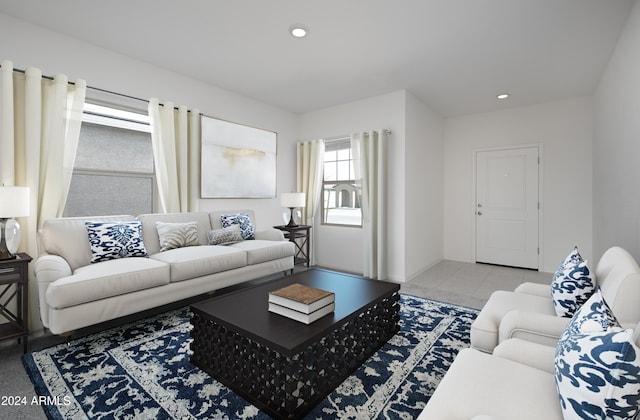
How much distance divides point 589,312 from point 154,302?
2837 mm

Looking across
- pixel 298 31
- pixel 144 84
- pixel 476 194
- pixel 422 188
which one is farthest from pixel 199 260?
pixel 476 194

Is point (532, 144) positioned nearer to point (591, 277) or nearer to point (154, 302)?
point (591, 277)

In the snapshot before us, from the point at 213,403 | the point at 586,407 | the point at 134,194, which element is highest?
the point at 134,194

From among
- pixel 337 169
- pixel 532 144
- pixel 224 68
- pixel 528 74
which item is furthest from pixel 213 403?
pixel 532 144

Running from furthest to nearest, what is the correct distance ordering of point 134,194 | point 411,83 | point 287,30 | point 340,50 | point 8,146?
point 411,83 < point 134,194 < point 340,50 < point 287,30 < point 8,146

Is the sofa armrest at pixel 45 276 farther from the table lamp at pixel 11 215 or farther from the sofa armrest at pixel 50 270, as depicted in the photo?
the table lamp at pixel 11 215

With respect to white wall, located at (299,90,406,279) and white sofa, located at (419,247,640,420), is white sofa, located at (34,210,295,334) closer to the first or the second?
white wall, located at (299,90,406,279)

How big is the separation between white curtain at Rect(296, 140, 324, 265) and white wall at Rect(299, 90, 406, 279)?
161 millimetres

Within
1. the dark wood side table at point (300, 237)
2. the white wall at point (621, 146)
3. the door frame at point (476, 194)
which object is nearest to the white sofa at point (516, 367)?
the white wall at point (621, 146)

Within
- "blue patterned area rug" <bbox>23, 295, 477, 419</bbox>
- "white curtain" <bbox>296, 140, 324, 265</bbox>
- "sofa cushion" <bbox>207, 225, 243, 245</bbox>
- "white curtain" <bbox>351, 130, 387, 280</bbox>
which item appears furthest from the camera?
"white curtain" <bbox>296, 140, 324, 265</bbox>

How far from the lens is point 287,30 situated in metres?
2.72

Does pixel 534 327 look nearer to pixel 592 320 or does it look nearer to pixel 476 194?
pixel 592 320

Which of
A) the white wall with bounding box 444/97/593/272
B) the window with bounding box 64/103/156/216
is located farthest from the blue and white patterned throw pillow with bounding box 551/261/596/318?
the window with bounding box 64/103/156/216

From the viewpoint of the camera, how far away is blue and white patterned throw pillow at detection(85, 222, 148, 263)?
2.70 m
